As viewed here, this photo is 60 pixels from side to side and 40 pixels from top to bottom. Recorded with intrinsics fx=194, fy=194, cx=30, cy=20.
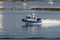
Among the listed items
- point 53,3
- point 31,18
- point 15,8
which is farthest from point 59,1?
point 31,18

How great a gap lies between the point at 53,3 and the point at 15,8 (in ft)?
6.30

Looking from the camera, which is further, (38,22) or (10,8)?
(10,8)

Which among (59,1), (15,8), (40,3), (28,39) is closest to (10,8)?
(15,8)

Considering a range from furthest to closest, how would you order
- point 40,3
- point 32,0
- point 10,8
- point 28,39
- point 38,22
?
point 32,0
point 40,3
point 10,8
point 38,22
point 28,39

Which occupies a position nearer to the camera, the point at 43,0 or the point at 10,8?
the point at 10,8

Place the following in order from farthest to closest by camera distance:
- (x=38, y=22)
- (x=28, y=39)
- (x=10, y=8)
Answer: (x=10, y=8), (x=38, y=22), (x=28, y=39)

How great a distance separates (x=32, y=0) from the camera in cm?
956

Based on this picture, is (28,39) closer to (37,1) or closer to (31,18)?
(31,18)

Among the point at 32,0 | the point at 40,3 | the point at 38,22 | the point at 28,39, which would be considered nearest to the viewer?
the point at 28,39

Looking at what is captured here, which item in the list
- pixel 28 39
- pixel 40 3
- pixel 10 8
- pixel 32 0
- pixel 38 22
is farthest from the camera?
pixel 32 0

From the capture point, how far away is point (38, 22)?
417cm

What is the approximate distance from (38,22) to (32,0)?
5.49 meters

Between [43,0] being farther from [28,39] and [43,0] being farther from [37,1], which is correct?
[28,39]

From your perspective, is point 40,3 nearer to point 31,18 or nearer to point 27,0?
point 27,0
